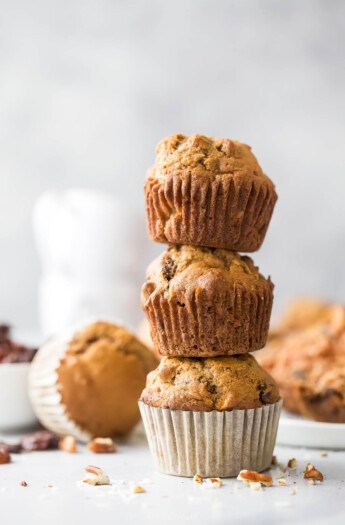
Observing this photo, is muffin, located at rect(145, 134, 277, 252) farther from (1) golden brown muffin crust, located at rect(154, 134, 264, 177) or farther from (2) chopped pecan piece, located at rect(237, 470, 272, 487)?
(2) chopped pecan piece, located at rect(237, 470, 272, 487)

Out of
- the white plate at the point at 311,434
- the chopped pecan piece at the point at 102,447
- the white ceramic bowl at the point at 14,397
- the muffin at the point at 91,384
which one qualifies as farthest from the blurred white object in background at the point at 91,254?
the white plate at the point at 311,434

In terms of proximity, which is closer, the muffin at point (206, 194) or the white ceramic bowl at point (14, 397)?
the muffin at point (206, 194)

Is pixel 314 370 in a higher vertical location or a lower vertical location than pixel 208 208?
lower

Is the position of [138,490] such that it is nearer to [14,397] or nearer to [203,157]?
[203,157]

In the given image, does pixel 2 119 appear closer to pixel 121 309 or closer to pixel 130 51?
pixel 130 51

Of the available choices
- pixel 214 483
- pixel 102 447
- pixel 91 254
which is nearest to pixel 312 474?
pixel 214 483

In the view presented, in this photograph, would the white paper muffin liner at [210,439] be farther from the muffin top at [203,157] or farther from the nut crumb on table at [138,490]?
the muffin top at [203,157]
